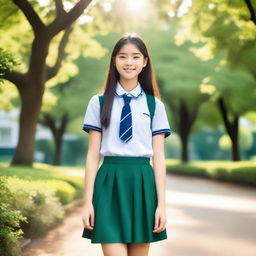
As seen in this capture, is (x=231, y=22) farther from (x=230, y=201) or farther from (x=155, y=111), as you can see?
(x=155, y=111)

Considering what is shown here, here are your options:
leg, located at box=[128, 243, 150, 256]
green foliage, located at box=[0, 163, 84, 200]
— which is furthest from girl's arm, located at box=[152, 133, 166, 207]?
green foliage, located at box=[0, 163, 84, 200]

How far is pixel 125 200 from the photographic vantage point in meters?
3.80

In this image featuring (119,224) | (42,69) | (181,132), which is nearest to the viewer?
(119,224)

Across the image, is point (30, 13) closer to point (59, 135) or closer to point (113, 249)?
Answer: point (113, 249)

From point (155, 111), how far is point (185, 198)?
12.6 metres

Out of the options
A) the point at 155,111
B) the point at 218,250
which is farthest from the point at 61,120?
the point at 155,111

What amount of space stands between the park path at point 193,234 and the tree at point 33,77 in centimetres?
370

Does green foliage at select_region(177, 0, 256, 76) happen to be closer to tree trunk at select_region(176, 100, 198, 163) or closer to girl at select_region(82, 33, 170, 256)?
girl at select_region(82, 33, 170, 256)

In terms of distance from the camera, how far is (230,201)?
1502 centimetres

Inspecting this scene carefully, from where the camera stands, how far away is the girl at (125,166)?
377cm

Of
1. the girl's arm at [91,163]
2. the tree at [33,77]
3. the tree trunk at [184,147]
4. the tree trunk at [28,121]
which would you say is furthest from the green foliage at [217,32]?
the tree trunk at [184,147]

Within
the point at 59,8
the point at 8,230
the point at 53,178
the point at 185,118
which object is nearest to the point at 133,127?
the point at 8,230

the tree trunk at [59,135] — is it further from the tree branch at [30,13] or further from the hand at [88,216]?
the hand at [88,216]

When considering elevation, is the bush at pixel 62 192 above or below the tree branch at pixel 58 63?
below
